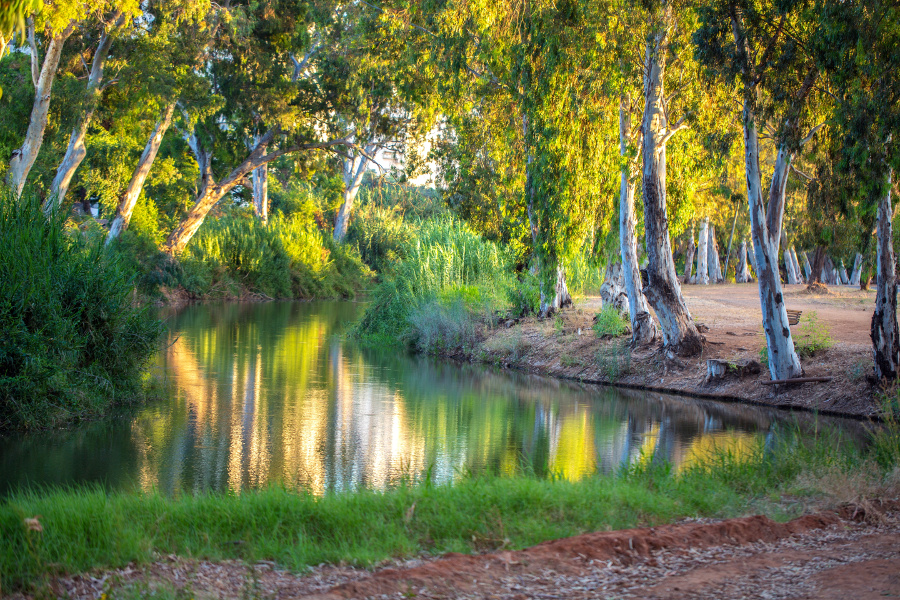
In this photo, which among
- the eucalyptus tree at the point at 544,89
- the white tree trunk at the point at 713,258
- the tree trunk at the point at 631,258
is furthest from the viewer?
the white tree trunk at the point at 713,258

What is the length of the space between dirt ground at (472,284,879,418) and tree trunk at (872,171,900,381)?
0.70 m

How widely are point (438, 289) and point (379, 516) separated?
1868cm

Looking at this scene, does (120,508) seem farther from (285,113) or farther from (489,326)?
(285,113)

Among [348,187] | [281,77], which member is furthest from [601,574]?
[348,187]

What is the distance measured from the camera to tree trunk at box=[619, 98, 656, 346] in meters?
17.9

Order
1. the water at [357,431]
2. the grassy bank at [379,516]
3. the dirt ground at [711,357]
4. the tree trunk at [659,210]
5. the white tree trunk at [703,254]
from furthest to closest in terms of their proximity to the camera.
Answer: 1. the white tree trunk at [703,254]
2. the tree trunk at [659,210]
3. the dirt ground at [711,357]
4. the water at [357,431]
5. the grassy bank at [379,516]

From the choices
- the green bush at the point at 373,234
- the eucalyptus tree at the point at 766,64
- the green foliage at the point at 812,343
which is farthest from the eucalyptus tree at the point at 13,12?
the green bush at the point at 373,234

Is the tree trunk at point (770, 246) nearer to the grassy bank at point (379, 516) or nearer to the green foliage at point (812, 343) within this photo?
the green foliage at point (812, 343)

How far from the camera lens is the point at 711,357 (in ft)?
56.5

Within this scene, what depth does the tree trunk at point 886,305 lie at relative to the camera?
41.7 ft

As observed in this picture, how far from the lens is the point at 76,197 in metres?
42.8

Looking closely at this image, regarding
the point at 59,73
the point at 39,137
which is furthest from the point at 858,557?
the point at 59,73

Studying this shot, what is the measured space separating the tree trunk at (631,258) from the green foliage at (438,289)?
6063 millimetres

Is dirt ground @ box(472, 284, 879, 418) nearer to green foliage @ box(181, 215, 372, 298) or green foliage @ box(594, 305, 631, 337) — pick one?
green foliage @ box(594, 305, 631, 337)
